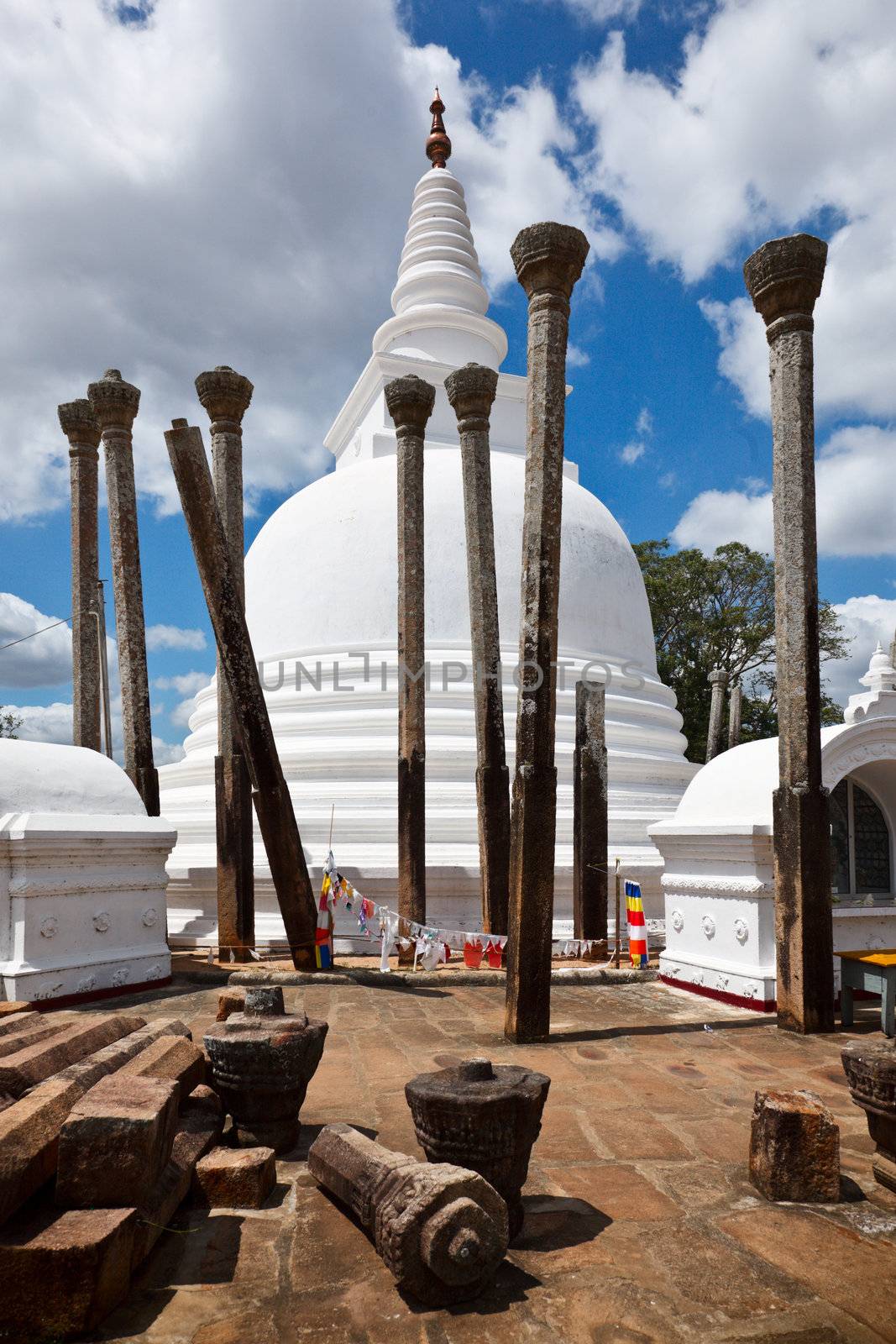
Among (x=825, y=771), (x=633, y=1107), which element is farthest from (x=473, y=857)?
(x=633, y=1107)

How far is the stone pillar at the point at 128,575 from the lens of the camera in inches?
379

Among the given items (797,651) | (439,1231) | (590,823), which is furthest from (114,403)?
(439,1231)

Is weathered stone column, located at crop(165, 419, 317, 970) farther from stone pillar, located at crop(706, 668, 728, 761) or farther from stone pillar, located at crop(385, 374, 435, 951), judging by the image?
stone pillar, located at crop(706, 668, 728, 761)

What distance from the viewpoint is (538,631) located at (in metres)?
6.26

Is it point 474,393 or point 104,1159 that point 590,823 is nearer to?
point 474,393

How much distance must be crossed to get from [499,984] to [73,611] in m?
7.18

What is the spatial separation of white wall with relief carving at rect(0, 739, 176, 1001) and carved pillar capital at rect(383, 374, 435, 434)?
4.77 metres

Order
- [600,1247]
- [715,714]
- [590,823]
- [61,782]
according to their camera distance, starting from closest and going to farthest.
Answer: [600,1247]
[61,782]
[590,823]
[715,714]

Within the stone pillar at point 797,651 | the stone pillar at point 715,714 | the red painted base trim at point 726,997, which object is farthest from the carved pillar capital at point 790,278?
the stone pillar at point 715,714

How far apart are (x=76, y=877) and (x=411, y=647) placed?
4.03 m

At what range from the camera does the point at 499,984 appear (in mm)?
8414

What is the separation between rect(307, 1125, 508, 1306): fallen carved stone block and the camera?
2754 mm

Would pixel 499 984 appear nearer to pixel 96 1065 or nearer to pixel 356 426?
pixel 96 1065

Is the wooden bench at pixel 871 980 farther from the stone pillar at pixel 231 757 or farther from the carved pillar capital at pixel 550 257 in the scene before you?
the stone pillar at pixel 231 757
